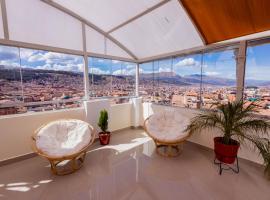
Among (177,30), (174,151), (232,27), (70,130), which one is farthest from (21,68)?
(232,27)

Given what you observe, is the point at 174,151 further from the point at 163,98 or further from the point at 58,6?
the point at 58,6

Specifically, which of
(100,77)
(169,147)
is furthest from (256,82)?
(100,77)

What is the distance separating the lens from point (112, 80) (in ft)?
13.5

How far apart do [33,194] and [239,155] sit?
341 cm

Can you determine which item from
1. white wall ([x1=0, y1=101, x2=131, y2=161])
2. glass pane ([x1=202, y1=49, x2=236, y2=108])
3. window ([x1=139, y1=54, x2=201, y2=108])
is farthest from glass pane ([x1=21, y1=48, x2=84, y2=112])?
glass pane ([x1=202, y1=49, x2=236, y2=108])

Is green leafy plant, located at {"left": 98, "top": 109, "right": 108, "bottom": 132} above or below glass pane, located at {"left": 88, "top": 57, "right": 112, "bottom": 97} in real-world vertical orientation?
below

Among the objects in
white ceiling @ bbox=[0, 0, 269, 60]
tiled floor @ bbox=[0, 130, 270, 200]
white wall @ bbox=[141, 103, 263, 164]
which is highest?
white ceiling @ bbox=[0, 0, 269, 60]

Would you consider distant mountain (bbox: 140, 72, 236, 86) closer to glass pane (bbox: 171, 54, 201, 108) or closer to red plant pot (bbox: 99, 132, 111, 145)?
glass pane (bbox: 171, 54, 201, 108)

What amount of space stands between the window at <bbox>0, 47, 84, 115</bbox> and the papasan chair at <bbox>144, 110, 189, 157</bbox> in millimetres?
1933

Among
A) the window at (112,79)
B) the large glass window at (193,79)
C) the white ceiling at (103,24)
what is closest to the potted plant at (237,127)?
the large glass window at (193,79)

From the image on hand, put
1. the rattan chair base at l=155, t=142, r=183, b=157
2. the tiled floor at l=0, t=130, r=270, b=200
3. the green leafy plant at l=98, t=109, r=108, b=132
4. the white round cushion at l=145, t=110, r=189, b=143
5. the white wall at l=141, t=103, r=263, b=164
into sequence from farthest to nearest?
the green leafy plant at l=98, t=109, r=108, b=132, the rattan chair base at l=155, t=142, r=183, b=157, the white round cushion at l=145, t=110, r=189, b=143, the white wall at l=141, t=103, r=263, b=164, the tiled floor at l=0, t=130, r=270, b=200

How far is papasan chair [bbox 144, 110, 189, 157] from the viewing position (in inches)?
106

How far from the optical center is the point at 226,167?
2422mm

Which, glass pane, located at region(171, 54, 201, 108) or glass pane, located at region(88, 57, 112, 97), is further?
glass pane, located at region(88, 57, 112, 97)
